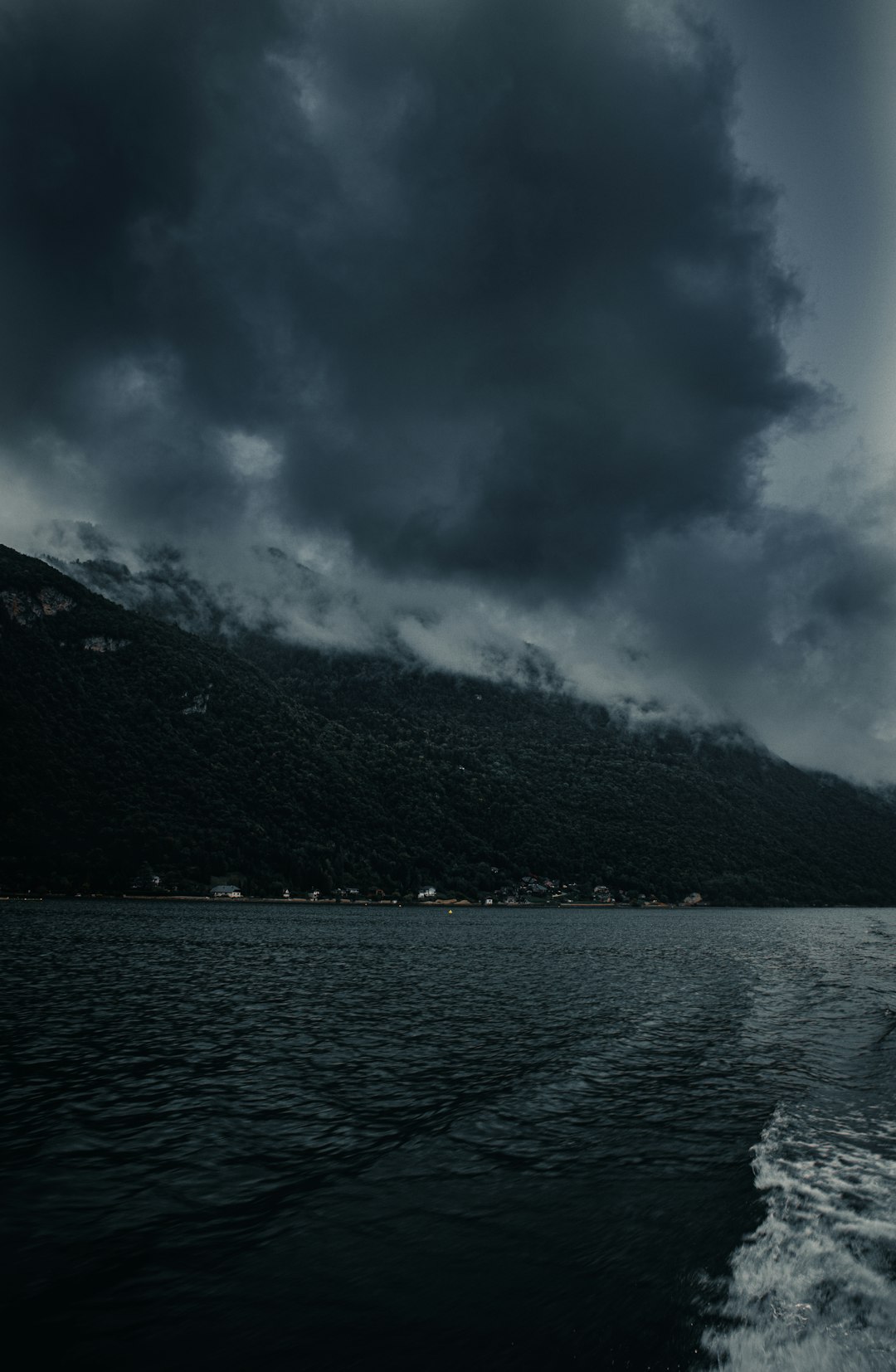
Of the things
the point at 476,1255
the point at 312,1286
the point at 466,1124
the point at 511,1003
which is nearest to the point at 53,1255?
the point at 312,1286

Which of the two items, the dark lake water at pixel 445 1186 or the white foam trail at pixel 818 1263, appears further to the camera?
the dark lake water at pixel 445 1186

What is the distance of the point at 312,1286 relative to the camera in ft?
39.8

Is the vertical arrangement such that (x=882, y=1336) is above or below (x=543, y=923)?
above

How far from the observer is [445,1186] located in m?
16.5

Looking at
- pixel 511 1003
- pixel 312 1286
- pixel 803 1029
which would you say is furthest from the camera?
pixel 511 1003

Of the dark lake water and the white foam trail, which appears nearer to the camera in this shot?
the white foam trail

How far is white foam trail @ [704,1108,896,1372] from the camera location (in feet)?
35.1

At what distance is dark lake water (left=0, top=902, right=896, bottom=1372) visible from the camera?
→ 1091cm

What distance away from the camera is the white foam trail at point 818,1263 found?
35.1ft

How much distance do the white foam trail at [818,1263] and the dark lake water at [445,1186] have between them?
0.20 feet

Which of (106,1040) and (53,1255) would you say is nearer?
(53,1255)

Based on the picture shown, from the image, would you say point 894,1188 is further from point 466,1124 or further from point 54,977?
point 54,977

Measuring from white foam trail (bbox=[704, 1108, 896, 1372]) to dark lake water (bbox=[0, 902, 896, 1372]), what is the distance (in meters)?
0.06

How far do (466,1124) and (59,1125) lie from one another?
11582 mm
